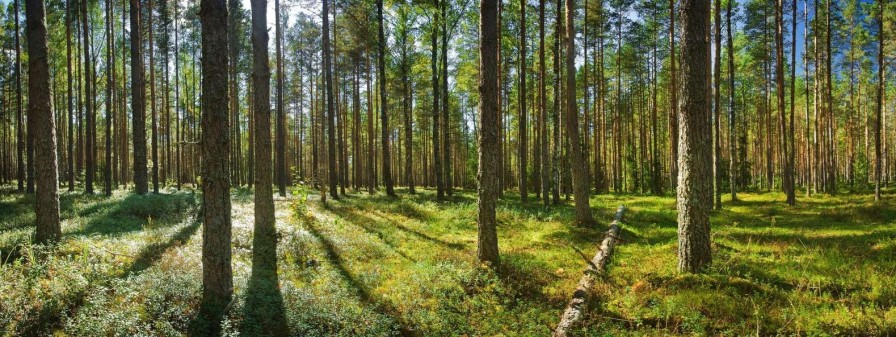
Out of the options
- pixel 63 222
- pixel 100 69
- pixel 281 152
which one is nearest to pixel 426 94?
pixel 281 152

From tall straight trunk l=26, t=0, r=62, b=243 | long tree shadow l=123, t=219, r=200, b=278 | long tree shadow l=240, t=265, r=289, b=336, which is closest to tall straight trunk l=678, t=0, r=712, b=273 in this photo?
long tree shadow l=240, t=265, r=289, b=336

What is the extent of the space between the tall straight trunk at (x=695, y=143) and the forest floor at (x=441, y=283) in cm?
51

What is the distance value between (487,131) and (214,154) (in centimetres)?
491

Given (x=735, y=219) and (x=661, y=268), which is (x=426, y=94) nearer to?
(x=735, y=219)

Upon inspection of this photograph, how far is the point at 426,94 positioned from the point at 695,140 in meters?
30.4

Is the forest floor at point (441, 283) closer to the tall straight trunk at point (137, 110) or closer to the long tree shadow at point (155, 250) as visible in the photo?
the long tree shadow at point (155, 250)

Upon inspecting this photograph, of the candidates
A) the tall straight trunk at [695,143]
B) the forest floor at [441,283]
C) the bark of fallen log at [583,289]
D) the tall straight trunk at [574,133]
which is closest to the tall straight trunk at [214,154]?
the forest floor at [441,283]

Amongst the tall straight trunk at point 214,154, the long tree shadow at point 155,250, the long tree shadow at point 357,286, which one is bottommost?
the long tree shadow at point 357,286

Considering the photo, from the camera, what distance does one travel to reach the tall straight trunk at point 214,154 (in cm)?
585

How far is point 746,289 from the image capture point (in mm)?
6250

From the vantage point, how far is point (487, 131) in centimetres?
839

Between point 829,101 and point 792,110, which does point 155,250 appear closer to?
point 792,110

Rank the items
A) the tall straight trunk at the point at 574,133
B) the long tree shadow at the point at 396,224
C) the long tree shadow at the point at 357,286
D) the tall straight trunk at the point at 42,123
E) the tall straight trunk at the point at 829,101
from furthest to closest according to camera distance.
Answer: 1. the tall straight trunk at the point at 829,101
2. the tall straight trunk at the point at 574,133
3. the long tree shadow at the point at 396,224
4. the tall straight trunk at the point at 42,123
5. the long tree shadow at the point at 357,286

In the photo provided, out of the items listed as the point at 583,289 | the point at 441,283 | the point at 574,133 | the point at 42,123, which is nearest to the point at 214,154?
the point at 441,283
